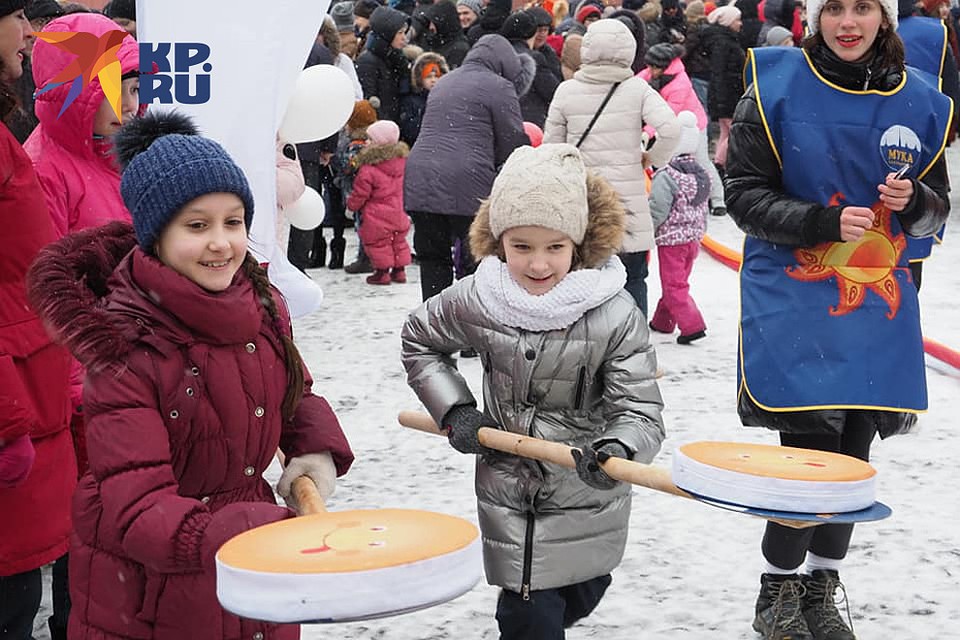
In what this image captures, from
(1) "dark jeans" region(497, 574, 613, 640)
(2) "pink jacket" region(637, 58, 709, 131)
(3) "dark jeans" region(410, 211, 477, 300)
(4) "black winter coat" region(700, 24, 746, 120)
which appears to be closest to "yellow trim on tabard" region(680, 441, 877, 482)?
(1) "dark jeans" region(497, 574, 613, 640)

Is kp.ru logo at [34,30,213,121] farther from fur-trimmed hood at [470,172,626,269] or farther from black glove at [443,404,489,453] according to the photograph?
black glove at [443,404,489,453]

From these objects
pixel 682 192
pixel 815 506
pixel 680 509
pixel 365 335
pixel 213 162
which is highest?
pixel 213 162

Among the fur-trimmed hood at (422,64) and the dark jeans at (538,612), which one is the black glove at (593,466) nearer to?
the dark jeans at (538,612)

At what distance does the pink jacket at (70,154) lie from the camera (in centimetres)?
360

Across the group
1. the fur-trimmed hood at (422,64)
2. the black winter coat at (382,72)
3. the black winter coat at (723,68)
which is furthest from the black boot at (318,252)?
the black winter coat at (723,68)

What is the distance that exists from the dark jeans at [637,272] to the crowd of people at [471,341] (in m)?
2.86

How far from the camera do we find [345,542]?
211cm

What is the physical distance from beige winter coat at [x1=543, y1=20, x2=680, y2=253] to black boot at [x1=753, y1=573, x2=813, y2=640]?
3464mm

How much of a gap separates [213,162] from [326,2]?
179 centimetres

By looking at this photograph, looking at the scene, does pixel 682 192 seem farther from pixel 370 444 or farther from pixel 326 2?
pixel 326 2

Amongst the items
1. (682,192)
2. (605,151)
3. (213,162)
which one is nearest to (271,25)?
(213,162)

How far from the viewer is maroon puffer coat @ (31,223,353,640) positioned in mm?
2305

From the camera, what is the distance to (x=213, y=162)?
247cm

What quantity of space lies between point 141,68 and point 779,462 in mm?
2239
